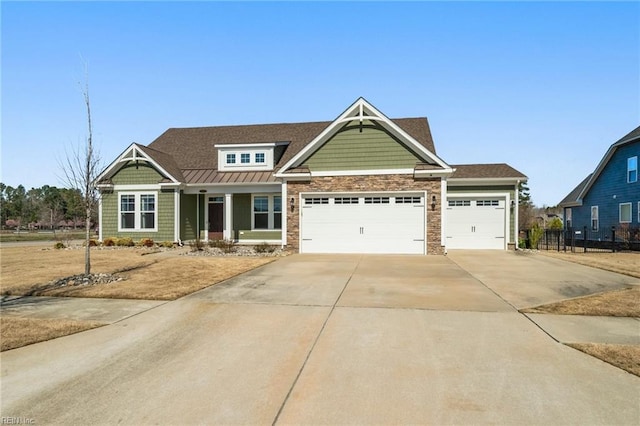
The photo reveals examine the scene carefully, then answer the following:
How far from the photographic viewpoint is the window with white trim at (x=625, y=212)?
911 inches

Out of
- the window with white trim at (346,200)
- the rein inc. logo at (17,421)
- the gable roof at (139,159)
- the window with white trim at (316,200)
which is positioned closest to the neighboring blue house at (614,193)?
the window with white trim at (346,200)

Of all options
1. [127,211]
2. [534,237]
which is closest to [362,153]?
[534,237]

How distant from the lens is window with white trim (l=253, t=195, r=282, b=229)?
2047cm

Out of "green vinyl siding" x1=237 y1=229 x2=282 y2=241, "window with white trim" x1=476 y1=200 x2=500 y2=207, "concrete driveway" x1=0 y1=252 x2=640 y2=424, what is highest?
"window with white trim" x1=476 y1=200 x2=500 y2=207

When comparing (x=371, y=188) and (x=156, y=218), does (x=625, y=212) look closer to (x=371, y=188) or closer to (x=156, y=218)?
(x=371, y=188)

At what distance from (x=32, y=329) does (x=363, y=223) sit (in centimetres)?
1274

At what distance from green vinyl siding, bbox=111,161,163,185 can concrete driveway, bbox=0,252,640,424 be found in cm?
1434

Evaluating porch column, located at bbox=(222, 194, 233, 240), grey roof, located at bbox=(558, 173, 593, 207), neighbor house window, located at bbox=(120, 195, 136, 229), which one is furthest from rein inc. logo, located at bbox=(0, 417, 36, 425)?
grey roof, located at bbox=(558, 173, 593, 207)

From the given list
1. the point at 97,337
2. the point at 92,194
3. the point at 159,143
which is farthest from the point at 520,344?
the point at 159,143

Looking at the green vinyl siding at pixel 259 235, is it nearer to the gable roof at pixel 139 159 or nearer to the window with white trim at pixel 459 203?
the gable roof at pixel 139 159

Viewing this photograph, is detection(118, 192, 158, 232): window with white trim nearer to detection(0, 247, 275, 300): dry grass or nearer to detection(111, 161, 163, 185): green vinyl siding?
detection(111, 161, 163, 185): green vinyl siding

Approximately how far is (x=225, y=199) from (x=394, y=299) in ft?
47.7

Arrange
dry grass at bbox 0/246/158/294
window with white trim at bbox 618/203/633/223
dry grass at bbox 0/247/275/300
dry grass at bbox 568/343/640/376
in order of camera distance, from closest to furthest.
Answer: dry grass at bbox 568/343/640/376
dry grass at bbox 0/247/275/300
dry grass at bbox 0/246/158/294
window with white trim at bbox 618/203/633/223

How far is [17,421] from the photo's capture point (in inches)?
138
